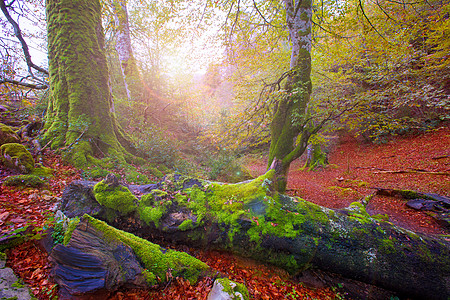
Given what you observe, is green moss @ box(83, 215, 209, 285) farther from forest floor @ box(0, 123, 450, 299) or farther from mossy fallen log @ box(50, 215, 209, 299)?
forest floor @ box(0, 123, 450, 299)

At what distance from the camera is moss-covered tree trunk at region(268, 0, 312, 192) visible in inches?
191

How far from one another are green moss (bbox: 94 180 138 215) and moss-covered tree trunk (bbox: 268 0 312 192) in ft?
12.4

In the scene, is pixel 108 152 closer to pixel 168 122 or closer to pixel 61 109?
pixel 61 109

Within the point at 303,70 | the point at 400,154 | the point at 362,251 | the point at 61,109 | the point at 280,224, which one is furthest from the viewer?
the point at 400,154

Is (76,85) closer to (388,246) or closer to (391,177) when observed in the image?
(388,246)

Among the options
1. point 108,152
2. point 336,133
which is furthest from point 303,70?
point 336,133

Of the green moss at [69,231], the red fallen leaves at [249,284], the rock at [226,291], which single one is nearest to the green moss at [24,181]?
the green moss at [69,231]

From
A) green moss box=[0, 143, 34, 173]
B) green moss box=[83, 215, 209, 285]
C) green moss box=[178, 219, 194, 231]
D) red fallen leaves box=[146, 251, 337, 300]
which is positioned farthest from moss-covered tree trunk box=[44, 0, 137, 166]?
red fallen leaves box=[146, 251, 337, 300]

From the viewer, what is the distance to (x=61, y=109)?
17.3ft

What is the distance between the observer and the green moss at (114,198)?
2.72 m

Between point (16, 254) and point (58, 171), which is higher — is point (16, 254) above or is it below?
below

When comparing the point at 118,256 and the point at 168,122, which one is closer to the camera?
the point at 118,256

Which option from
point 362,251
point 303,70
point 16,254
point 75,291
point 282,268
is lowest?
point 282,268

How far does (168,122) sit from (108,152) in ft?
25.4
